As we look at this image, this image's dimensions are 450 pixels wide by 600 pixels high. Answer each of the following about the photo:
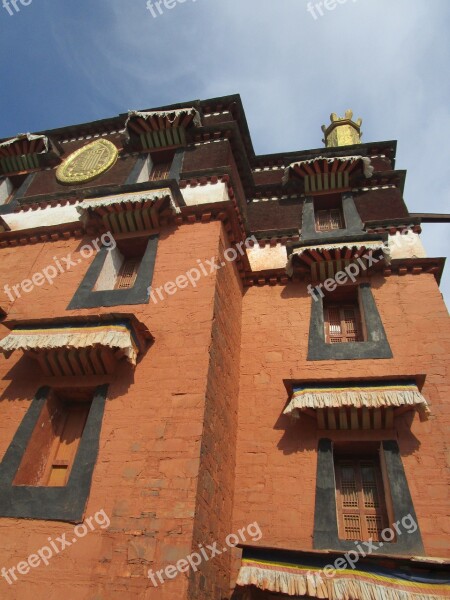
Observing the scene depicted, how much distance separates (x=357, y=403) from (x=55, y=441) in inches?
186

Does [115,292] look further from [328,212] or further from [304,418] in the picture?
[328,212]

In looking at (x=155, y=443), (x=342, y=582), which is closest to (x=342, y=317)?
(x=155, y=443)

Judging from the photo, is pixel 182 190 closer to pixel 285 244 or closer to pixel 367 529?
pixel 285 244

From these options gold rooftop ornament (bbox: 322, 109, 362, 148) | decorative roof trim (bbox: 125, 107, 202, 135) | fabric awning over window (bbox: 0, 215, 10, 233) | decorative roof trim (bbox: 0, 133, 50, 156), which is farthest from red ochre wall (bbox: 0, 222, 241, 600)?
gold rooftop ornament (bbox: 322, 109, 362, 148)

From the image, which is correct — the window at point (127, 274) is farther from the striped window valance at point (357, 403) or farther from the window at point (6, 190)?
the window at point (6, 190)

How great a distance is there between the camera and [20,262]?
33.4 ft

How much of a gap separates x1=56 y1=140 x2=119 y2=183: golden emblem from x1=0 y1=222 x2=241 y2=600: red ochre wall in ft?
15.2

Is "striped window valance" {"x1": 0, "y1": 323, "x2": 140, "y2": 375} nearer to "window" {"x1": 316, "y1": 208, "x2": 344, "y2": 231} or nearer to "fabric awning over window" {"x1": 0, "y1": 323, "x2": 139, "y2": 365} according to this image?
"fabric awning over window" {"x1": 0, "y1": 323, "x2": 139, "y2": 365}

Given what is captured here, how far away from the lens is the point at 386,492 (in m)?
7.10

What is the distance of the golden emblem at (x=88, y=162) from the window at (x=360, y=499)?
383 inches

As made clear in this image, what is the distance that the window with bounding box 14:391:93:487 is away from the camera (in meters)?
6.64

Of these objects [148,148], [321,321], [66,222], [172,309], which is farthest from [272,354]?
[148,148]

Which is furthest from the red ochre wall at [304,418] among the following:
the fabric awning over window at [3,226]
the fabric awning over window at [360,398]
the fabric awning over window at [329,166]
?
the fabric awning over window at [3,226]

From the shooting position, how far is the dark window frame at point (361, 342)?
868 cm
